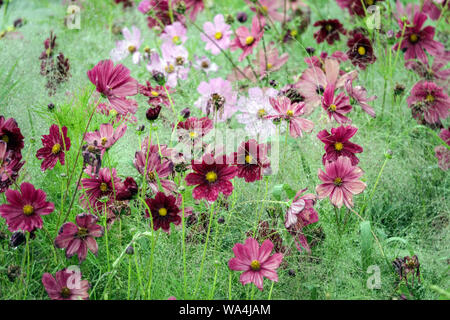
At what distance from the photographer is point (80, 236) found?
0.83 meters

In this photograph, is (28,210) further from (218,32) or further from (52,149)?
(218,32)

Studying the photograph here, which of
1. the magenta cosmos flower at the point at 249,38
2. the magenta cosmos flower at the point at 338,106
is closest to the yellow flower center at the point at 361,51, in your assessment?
the magenta cosmos flower at the point at 249,38

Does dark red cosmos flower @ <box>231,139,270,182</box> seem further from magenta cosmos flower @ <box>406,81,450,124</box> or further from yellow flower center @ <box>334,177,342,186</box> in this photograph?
magenta cosmos flower @ <box>406,81,450,124</box>

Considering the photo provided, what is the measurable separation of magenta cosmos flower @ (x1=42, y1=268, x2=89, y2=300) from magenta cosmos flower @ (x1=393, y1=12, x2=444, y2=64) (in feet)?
3.40

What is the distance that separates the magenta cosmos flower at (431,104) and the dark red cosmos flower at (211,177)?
0.62 m

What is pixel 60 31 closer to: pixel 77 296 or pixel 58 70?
pixel 58 70

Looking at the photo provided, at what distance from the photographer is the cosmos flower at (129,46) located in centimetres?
158

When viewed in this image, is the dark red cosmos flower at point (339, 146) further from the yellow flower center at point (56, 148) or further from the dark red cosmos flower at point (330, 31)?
the dark red cosmos flower at point (330, 31)

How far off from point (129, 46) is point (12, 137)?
0.79 m

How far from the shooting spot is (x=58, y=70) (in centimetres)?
132

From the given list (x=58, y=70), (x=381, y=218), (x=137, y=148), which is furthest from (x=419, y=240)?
(x=58, y=70)

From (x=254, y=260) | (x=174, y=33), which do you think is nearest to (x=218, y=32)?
(x=174, y=33)

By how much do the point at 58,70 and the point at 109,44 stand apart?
1.23 feet

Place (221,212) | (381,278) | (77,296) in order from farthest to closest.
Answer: (221,212)
(381,278)
(77,296)
